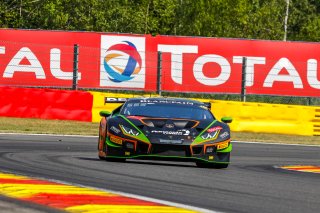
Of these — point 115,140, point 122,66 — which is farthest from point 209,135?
point 122,66

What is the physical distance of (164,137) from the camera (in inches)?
606

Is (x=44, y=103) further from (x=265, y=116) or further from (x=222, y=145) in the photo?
(x=222, y=145)

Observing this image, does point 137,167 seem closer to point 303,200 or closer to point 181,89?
point 303,200

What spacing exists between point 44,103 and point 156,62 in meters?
3.82

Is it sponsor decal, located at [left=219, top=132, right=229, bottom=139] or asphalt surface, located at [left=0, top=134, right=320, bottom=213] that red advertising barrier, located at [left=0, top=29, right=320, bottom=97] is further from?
sponsor decal, located at [left=219, top=132, right=229, bottom=139]

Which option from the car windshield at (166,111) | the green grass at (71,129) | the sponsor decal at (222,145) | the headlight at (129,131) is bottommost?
the green grass at (71,129)

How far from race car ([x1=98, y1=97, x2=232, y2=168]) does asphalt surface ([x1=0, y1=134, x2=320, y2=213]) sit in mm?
202

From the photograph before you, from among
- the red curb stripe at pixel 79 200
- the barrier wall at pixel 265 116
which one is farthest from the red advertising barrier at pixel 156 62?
the red curb stripe at pixel 79 200

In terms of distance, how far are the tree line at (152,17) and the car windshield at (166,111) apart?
28894mm

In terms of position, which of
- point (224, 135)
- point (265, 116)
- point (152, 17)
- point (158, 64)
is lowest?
point (265, 116)

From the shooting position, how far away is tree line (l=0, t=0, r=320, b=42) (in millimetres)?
46281

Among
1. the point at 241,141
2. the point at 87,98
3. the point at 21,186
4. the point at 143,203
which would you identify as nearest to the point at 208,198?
the point at 143,203

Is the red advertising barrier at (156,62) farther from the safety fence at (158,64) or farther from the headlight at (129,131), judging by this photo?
the headlight at (129,131)

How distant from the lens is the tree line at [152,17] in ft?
152
